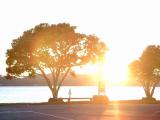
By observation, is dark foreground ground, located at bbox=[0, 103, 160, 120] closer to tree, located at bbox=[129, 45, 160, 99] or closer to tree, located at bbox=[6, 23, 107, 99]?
tree, located at bbox=[6, 23, 107, 99]

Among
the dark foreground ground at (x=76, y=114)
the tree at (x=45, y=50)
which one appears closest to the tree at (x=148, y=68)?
the tree at (x=45, y=50)

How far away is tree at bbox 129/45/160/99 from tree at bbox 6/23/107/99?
16239mm

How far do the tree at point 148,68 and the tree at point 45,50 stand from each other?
16.2m

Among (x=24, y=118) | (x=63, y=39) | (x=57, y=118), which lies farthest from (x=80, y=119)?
(x=63, y=39)

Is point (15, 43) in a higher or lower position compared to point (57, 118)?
higher

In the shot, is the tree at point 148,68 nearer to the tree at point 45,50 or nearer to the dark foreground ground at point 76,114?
the tree at point 45,50

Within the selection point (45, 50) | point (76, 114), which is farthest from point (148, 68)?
point (76, 114)

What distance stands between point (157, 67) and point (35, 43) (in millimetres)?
24886

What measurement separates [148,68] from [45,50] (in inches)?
904

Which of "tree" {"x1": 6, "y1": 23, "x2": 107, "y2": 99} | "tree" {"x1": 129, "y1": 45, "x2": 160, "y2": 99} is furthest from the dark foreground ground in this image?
"tree" {"x1": 129, "y1": 45, "x2": 160, "y2": 99}

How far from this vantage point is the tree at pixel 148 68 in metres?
74.8

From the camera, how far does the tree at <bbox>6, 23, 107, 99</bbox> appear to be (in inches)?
2303

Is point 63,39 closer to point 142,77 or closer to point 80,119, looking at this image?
point 142,77

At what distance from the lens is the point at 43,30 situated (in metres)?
58.6
